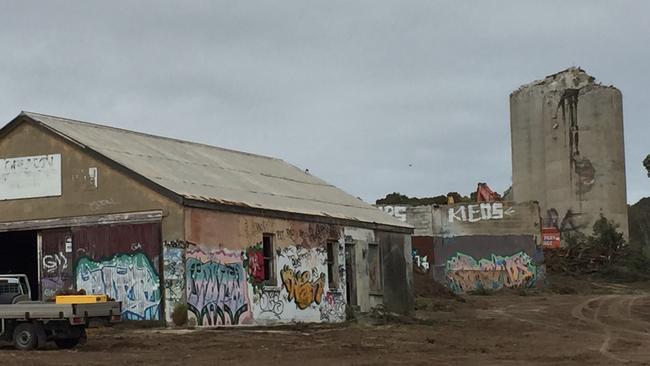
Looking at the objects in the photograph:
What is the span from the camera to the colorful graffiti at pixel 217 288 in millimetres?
27125

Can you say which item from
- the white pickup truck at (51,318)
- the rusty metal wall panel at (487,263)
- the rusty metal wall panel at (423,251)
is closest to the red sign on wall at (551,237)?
the rusty metal wall panel at (487,263)

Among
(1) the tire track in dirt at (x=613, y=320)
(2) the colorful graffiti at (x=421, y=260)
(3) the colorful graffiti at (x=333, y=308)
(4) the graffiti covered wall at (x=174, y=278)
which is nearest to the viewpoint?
(1) the tire track in dirt at (x=613, y=320)

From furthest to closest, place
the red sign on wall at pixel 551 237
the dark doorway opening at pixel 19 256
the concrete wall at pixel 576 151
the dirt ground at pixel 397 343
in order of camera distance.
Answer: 1. the concrete wall at pixel 576 151
2. the red sign on wall at pixel 551 237
3. the dark doorway opening at pixel 19 256
4. the dirt ground at pixel 397 343

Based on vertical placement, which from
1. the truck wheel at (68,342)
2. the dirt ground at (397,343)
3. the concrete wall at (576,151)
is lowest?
the dirt ground at (397,343)

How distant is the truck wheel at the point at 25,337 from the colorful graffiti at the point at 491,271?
40.9 m

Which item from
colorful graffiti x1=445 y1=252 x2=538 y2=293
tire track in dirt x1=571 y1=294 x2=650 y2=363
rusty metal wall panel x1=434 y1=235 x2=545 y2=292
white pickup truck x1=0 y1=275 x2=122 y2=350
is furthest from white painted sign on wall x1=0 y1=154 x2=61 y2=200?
colorful graffiti x1=445 y1=252 x2=538 y2=293

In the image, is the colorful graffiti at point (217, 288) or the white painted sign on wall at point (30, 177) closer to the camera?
the colorful graffiti at point (217, 288)

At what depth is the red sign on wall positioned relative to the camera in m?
71.2

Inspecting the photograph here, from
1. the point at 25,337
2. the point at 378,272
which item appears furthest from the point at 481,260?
the point at 25,337

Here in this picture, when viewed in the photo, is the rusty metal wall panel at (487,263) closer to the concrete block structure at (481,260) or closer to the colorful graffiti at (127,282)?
the concrete block structure at (481,260)

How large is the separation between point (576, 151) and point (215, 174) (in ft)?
160

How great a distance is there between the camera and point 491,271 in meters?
60.1

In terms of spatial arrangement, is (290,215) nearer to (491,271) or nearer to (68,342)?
(68,342)

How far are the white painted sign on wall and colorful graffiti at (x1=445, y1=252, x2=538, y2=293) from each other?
113 ft
